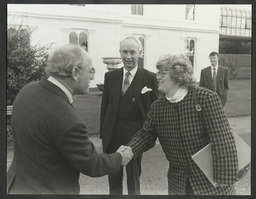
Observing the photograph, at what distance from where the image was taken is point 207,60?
2920 mm

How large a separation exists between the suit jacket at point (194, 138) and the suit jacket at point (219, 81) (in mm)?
799

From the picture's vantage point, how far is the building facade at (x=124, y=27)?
Answer: 9.24 feet

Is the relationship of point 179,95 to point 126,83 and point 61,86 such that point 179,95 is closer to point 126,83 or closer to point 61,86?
point 61,86

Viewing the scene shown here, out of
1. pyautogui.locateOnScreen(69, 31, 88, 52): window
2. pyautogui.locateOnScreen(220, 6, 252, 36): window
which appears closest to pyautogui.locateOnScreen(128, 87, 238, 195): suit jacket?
pyautogui.locateOnScreen(69, 31, 88, 52): window

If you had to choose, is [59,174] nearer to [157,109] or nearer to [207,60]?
[157,109]

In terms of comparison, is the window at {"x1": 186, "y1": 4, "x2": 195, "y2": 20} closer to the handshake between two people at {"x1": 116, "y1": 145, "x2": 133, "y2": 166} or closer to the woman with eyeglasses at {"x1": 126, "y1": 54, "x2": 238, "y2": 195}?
the woman with eyeglasses at {"x1": 126, "y1": 54, "x2": 238, "y2": 195}

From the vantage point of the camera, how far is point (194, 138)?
1979mm

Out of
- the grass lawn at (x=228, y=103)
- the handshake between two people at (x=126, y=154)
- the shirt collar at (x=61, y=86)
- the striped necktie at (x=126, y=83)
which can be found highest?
the shirt collar at (x=61, y=86)

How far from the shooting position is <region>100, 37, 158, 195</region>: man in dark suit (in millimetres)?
2771

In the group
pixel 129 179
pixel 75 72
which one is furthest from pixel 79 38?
pixel 129 179

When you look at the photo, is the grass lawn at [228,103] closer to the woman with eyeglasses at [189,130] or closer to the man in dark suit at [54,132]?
the woman with eyeglasses at [189,130]

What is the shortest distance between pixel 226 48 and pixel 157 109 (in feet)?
4.22

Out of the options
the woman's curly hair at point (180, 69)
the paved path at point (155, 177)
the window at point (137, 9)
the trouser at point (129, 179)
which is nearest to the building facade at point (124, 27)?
the window at point (137, 9)

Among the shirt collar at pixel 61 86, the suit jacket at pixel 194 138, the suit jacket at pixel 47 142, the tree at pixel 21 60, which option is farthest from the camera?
the tree at pixel 21 60
